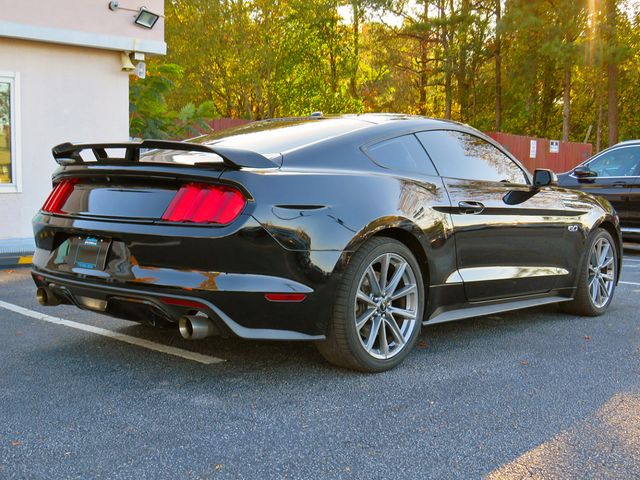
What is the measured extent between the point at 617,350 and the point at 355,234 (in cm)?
218

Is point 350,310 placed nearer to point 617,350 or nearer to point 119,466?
point 119,466

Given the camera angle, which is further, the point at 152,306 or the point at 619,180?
the point at 619,180

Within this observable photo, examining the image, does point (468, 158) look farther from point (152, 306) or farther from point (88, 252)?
point (88, 252)

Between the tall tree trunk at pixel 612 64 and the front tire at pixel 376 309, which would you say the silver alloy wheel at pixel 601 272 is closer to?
the front tire at pixel 376 309

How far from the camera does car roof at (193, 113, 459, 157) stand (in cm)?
407

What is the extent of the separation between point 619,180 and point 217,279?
28.9 feet

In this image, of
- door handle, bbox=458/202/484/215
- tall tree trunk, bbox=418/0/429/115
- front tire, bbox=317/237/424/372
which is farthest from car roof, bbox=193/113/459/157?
tall tree trunk, bbox=418/0/429/115

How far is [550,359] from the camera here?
14.8 ft

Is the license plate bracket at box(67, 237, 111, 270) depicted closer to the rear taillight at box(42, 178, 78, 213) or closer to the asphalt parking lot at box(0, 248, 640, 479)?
the rear taillight at box(42, 178, 78, 213)

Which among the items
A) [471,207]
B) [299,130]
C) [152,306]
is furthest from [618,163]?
[152,306]

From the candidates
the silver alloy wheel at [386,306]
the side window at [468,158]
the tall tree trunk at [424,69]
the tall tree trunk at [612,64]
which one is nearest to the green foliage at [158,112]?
the side window at [468,158]

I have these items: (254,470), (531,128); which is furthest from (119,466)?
(531,128)

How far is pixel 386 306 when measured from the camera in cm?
408

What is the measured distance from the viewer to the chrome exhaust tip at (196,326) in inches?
140
